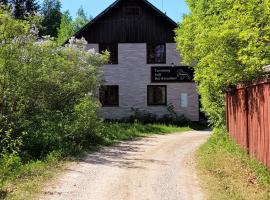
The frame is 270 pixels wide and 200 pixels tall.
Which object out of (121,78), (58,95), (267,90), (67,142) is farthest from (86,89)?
(121,78)

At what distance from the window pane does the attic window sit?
469 centimetres

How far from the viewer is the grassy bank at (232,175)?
398 inches

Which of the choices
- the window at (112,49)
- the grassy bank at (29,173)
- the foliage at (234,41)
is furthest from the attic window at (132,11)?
the grassy bank at (29,173)

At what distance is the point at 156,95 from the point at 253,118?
21.0 metres

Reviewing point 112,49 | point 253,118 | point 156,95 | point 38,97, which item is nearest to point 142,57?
point 112,49

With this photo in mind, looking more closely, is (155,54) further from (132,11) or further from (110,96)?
(110,96)

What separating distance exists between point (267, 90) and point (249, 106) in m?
2.46

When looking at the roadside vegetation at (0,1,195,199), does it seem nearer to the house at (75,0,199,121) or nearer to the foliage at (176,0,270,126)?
the foliage at (176,0,270,126)

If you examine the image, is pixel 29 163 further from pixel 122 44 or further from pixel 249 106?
pixel 122 44

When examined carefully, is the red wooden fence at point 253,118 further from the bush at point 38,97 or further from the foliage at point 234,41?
the bush at point 38,97

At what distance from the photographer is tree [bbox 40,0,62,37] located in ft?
229

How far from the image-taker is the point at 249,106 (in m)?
13.5

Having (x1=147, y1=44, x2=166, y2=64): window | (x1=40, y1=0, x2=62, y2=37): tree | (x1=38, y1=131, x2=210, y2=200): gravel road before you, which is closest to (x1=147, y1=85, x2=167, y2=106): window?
(x1=147, y1=44, x2=166, y2=64): window

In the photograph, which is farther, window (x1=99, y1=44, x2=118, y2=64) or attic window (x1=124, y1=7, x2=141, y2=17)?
window (x1=99, y1=44, x2=118, y2=64)
